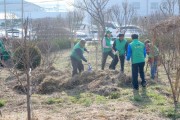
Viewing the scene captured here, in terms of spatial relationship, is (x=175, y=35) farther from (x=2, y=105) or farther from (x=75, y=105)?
(x=2, y=105)

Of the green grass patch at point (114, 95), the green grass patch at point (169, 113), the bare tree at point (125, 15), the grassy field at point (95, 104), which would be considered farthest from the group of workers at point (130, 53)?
the bare tree at point (125, 15)

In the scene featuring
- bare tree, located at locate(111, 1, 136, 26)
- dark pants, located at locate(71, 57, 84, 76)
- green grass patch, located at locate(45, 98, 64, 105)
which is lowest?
green grass patch, located at locate(45, 98, 64, 105)

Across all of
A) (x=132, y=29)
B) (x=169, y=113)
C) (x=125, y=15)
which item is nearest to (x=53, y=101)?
(x=169, y=113)

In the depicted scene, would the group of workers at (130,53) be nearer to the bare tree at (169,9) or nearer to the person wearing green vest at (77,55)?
the person wearing green vest at (77,55)

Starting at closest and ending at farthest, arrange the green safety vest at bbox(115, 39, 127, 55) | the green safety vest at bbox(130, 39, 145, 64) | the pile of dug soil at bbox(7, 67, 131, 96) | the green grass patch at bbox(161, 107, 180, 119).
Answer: the green grass patch at bbox(161, 107, 180, 119) < the green safety vest at bbox(130, 39, 145, 64) < the pile of dug soil at bbox(7, 67, 131, 96) < the green safety vest at bbox(115, 39, 127, 55)

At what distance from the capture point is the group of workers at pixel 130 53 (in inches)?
344

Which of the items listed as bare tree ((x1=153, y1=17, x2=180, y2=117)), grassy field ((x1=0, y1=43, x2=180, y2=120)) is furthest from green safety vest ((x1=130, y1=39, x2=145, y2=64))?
grassy field ((x1=0, y1=43, x2=180, y2=120))

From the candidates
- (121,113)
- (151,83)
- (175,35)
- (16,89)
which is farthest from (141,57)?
(16,89)

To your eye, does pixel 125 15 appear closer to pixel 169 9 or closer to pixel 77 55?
pixel 169 9

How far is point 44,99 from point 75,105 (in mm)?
920

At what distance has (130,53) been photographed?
28.8 ft

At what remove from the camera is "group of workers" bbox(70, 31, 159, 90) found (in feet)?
28.7

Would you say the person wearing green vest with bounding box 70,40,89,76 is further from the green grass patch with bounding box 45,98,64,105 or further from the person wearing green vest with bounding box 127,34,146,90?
the green grass patch with bounding box 45,98,64,105

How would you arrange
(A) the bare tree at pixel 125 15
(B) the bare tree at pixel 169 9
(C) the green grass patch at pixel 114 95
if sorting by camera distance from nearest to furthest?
(C) the green grass patch at pixel 114 95 < (B) the bare tree at pixel 169 9 < (A) the bare tree at pixel 125 15
